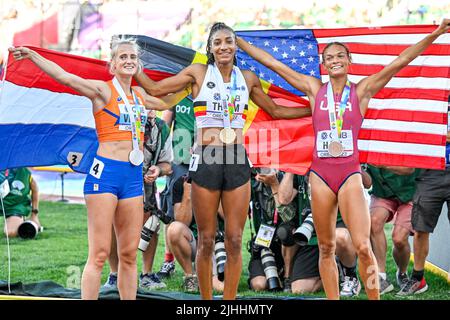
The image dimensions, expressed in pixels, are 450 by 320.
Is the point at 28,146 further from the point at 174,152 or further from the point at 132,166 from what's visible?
the point at 174,152

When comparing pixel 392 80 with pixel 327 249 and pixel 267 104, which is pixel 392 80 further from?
pixel 327 249

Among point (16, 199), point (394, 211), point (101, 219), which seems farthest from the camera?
point (16, 199)

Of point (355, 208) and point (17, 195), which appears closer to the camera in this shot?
point (355, 208)

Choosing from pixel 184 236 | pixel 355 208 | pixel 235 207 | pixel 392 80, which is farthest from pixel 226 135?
pixel 184 236

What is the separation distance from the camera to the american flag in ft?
21.4

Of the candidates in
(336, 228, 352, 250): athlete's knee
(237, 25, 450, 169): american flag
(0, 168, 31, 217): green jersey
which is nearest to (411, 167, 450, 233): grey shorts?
(336, 228, 352, 250): athlete's knee

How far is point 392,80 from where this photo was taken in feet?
21.6

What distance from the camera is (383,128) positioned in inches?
259

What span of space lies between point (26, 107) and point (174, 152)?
2028 millimetres

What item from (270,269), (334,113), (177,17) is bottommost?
(270,269)

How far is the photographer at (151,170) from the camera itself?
23.9 ft

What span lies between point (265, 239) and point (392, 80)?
2.01 metres

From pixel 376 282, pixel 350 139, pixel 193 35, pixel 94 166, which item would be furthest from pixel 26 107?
pixel 193 35

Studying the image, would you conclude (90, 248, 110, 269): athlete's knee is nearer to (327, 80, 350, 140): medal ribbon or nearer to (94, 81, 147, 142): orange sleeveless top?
(94, 81, 147, 142): orange sleeveless top
